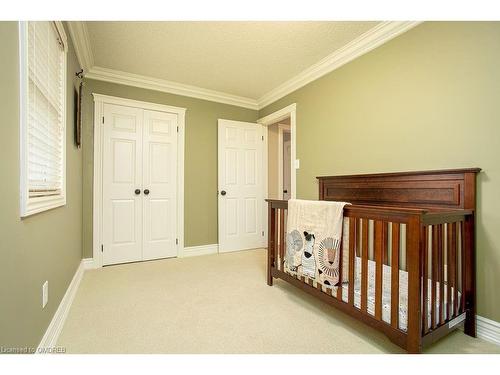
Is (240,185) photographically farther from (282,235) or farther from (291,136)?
(282,235)

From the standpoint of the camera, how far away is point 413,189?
1.83m

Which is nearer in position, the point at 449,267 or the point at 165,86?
the point at 449,267

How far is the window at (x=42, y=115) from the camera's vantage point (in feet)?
3.59

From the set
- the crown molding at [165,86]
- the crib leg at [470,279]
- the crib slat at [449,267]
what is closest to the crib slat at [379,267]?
the crib slat at [449,267]

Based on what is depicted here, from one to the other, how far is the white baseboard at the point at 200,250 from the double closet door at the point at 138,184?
0.55 ft

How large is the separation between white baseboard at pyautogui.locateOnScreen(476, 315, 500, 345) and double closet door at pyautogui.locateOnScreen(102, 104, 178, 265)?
9.92 feet

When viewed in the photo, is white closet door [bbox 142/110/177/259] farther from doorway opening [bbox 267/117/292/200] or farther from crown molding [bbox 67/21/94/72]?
doorway opening [bbox 267/117/292/200]

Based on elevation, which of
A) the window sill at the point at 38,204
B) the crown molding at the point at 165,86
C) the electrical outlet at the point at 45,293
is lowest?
the electrical outlet at the point at 45,293

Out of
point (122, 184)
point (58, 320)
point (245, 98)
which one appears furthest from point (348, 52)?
point (58, 320)

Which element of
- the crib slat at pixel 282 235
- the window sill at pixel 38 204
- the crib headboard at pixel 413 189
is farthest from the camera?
the crib slat at pixel 282 235

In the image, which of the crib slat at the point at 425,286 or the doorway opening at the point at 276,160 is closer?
the crib slat at the point at 425,286

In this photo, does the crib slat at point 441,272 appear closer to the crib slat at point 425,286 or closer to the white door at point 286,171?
the crib slat at point 425,286

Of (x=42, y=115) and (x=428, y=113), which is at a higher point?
(x=428, y=113)

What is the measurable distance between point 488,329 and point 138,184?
341 centimetres
